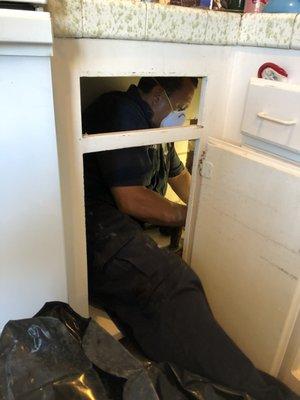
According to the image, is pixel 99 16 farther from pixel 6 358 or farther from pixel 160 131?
pixel 6 358

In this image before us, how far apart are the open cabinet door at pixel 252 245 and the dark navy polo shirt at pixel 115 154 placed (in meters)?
0.25

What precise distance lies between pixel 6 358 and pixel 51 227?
27 centimetres

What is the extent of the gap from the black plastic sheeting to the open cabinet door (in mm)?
302

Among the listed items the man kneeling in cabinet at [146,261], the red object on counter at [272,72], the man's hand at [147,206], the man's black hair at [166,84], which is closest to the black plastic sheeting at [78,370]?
the man kneeling in cabinet at [146,261]

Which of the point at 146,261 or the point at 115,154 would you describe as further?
the point at 115,154

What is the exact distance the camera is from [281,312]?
910mm

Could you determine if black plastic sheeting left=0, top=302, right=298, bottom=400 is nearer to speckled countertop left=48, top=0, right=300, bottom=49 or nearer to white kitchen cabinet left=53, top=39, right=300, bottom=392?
white kitchen cabinet left=53, top=39, right=300, bottom=392

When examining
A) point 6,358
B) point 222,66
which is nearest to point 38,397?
point 6,358

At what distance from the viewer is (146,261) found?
1025 mm

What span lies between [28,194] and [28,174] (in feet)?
0.14

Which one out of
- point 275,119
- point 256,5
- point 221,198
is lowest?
point 221,198

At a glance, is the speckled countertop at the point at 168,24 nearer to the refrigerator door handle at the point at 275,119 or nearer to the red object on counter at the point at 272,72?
the red object on counter at the point at 272,72

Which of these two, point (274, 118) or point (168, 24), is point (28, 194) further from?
point (274, 118)

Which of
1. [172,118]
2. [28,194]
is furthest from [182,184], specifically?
[28,194]
